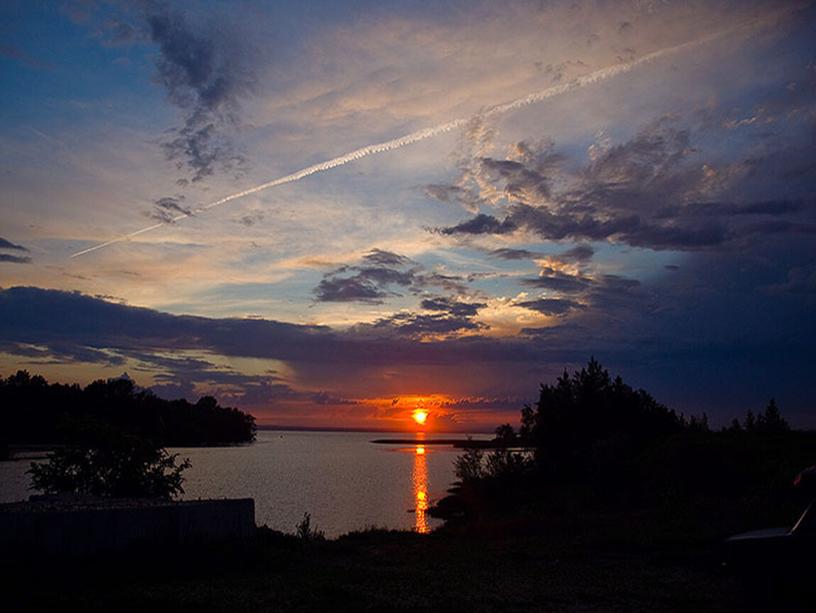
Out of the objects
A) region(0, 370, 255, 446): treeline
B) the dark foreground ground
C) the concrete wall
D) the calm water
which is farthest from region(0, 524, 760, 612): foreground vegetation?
region(0, 370, 255, 446): treeline

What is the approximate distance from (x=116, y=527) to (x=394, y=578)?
5.64m

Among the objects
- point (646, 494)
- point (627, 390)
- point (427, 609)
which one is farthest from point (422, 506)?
point (427, 609)

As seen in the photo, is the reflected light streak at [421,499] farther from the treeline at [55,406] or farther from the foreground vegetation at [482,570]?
the treeline at [55,406]

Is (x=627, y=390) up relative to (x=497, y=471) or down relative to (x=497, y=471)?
up

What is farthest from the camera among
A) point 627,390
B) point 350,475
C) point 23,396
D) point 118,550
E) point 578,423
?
point 23,396

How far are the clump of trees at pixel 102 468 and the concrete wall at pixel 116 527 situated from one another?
8460 mm

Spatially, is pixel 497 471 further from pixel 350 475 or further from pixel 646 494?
pixel 350 475

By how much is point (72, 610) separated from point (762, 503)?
1902 centimetres

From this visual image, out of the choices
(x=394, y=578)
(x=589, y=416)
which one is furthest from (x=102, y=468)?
(x=589, y=416)

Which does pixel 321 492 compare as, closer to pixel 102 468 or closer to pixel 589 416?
pixel 589 416

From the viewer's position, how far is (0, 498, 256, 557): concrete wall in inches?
523

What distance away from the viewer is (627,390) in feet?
186

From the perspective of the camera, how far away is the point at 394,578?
13.7m

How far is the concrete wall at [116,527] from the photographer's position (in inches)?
523
